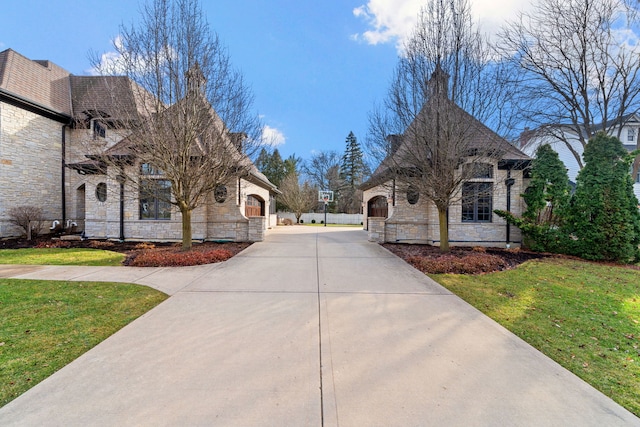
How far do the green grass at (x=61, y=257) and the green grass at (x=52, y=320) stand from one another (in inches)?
85.2

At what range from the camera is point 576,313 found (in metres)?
4.55

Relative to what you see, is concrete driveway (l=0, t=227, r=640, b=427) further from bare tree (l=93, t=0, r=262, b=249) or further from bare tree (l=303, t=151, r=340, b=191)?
bare tree (l=303, t=151, r=340, b=191)

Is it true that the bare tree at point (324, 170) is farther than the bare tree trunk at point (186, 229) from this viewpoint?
Yes

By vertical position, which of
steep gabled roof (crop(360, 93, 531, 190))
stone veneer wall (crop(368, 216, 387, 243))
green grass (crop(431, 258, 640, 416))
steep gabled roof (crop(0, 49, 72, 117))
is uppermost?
steep gabled roof (crop(0, 49, 72, 117))

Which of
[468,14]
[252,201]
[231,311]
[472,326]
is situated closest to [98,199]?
[252,201]

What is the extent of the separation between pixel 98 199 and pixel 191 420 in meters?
14.7

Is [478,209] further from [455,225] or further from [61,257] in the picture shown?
[61,257]

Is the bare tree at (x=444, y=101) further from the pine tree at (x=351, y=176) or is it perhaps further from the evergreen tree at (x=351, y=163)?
the evergreen tree at (x=351, y=163)

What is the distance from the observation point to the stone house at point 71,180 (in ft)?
40.0

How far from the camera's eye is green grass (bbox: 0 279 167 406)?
2.73m

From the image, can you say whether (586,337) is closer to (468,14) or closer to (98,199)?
(468,14)

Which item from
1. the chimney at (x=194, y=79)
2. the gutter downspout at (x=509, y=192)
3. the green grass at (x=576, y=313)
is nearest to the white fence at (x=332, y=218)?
the gutter downspout at (x=509, y=192)

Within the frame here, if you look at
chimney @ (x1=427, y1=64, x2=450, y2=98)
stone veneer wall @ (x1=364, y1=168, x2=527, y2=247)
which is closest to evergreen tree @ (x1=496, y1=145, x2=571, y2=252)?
stone veneer wall @ (x1=364, y1=168, x2=527, y2=247)

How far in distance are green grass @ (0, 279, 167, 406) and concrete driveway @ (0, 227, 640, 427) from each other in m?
0.23
